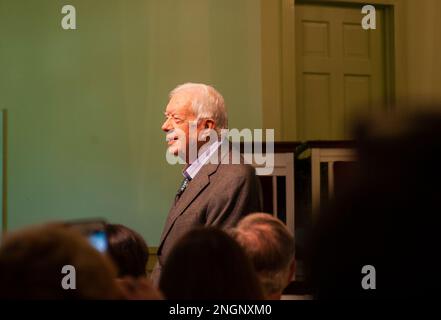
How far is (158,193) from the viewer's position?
4.84m

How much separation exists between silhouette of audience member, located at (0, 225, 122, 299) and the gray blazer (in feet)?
4.79

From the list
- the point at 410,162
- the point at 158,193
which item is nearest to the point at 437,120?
the point at 410,162

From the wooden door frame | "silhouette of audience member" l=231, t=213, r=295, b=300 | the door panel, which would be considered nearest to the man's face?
"silhouette of audience member" l=231, t=213, r=295, b=300

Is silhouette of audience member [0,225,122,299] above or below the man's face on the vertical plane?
below

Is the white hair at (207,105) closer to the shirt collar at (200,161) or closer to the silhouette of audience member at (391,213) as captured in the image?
the shirt collar at (200,161)

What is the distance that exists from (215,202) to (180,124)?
482mm

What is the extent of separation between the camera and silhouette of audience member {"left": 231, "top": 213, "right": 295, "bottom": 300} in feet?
5.82

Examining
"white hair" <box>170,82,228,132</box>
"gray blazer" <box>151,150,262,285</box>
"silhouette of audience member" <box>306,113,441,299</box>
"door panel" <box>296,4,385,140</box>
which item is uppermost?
"door panel" <box>296,4,385,140</box>

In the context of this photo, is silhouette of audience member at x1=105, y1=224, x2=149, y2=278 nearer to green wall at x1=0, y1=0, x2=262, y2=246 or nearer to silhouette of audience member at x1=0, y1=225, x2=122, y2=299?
silhouette of audience member at x1=0, y1=225, x2=122, y2=299

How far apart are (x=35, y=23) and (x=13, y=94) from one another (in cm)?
50

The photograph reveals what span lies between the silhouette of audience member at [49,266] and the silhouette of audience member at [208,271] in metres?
0.28

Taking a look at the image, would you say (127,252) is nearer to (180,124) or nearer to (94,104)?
(180,124)
